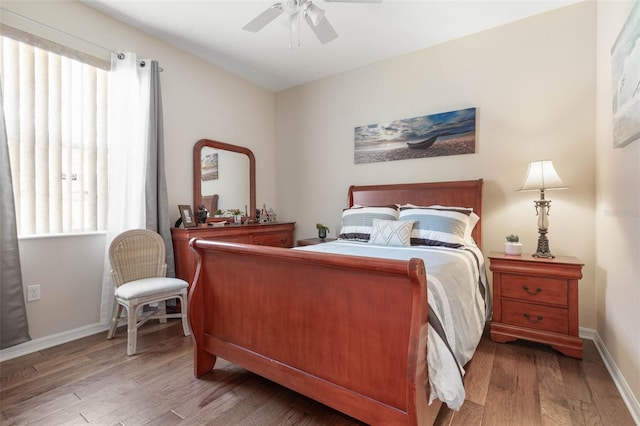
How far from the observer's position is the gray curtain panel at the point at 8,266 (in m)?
2.05

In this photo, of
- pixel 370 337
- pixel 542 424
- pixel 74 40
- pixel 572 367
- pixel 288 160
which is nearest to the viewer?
pixel 370 337

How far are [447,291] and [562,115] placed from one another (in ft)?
7.25

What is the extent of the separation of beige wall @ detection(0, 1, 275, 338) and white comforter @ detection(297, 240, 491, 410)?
2.11 m

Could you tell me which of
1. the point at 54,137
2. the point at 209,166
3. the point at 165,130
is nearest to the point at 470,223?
the point at 209,166

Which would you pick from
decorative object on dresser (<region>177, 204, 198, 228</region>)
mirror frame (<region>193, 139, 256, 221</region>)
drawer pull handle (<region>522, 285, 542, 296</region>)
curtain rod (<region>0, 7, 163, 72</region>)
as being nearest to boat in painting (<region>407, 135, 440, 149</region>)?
drawer pull handle (<region>522, 285, 542, 296</region>)

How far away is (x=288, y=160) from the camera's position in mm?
4375

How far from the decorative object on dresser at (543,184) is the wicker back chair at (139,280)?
2986mm

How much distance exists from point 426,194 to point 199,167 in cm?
257

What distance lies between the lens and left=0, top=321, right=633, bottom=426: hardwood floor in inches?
59.9

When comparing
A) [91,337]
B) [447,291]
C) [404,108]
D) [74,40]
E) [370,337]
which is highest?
[74,40]

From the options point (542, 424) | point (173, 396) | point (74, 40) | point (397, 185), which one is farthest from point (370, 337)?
point (74, 40)

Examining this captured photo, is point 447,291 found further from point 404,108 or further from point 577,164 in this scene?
point 404,108

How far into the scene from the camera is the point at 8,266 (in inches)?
82.0

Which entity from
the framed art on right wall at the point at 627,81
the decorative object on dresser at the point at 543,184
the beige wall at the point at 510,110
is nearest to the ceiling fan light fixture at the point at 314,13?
the beige wall at the point at 510,110
